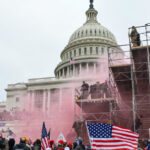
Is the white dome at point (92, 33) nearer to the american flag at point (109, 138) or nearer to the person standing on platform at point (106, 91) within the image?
the person standing on platform at point (106, 91)

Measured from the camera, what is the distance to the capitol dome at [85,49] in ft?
228

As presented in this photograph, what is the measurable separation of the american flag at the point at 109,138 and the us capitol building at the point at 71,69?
1675 inches

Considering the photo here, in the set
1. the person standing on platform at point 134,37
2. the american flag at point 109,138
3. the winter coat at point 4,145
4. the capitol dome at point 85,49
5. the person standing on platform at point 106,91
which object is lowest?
the winter coat at point 4,145

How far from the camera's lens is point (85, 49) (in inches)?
2904

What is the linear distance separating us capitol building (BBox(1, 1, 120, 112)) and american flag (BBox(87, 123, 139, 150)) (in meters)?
42.5

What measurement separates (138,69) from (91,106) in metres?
5.38

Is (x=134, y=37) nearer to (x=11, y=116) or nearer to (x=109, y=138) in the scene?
(x=109, y=138)

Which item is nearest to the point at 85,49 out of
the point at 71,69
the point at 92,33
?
the point at 92,33

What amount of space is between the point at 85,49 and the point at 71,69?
22.9ft

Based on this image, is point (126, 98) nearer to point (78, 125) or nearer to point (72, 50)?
point (78, 125)

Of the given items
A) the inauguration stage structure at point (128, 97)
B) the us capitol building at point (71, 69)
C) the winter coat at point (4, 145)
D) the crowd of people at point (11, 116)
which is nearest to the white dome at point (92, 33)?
the us capitol building at point (71, 69)

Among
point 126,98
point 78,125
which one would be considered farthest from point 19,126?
point 126,98

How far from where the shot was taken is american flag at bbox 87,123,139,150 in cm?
668

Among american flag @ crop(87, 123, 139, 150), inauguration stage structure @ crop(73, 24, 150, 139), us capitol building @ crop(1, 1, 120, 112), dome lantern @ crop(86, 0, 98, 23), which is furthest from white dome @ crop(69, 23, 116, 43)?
american flag @ crop(87, 123, 139, 150)
